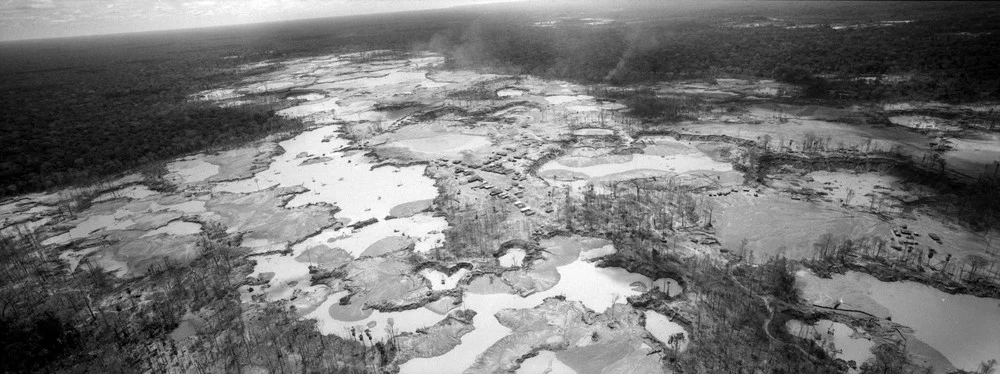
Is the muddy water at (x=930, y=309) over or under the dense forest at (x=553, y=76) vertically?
under

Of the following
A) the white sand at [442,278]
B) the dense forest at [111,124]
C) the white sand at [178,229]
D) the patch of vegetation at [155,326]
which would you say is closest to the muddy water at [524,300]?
the white sand at [442,278]

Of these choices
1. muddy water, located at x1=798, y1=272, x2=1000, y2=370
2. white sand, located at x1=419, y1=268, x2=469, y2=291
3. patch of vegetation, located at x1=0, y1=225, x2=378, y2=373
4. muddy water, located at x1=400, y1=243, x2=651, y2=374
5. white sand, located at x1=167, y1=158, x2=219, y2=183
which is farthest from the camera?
white sand, located at x1=167, y1=158, x2=219, y2=183

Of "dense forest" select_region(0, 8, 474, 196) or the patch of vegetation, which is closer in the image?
the patch of vegetation

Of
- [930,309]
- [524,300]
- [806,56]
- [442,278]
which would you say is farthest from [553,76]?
[930,309]

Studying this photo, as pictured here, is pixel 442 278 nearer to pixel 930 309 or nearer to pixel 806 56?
pixel 930 309

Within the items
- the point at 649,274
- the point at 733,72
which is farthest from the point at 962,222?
the point at 733,72

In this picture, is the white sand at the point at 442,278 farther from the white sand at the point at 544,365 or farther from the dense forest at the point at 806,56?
the dense forest at the point at 806,56

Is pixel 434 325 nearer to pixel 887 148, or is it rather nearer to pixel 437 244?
pixel 437 244

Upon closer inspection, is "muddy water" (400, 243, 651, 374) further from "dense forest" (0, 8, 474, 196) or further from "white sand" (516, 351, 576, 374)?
"dense forest" (0, 8, 474, 196)

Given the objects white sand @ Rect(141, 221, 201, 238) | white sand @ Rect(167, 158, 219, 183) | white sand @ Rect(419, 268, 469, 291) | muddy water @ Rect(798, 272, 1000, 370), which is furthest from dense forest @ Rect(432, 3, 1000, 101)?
white sand @ Rect(141, 221, 201, 238)

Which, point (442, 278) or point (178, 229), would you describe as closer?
point (442, 278)

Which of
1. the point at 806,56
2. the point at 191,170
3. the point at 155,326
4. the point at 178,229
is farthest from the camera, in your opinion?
the point at 806,56
